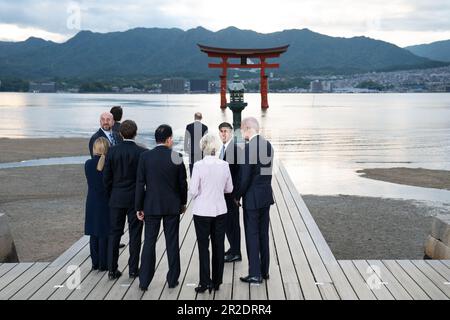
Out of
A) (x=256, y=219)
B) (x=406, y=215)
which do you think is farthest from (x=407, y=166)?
(x=256, y=219)

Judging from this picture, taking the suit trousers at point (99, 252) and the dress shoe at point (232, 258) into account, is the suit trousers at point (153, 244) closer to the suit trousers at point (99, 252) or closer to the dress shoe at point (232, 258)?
the suit trousers at point (99, 252)

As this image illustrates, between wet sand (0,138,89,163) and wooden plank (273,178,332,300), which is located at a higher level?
wooden plank (273,178,332,300)

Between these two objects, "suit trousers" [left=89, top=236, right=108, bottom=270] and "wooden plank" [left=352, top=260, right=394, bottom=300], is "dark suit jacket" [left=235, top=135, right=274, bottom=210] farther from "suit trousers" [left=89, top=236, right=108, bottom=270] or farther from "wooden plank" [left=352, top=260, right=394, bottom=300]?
"suit trousers" [left=89, top=236, right=108, bottom=270]

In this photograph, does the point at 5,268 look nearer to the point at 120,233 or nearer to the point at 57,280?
the point at 57,280

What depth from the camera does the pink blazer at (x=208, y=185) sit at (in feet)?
19.0

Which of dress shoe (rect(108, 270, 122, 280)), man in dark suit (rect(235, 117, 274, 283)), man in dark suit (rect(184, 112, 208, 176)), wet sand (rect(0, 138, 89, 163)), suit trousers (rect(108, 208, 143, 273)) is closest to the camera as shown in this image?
man in dark suit (rect(235, 117, 274, 283))

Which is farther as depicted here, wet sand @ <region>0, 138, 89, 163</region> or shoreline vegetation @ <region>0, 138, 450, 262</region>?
wet sand @ <region>0, 138, 89, 163</region>

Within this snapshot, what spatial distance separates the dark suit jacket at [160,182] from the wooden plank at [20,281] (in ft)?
5.26

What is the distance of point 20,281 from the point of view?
6301 millimetres

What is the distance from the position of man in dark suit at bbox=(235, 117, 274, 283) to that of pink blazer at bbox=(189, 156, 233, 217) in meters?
0.36

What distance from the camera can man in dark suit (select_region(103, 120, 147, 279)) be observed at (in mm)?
6121

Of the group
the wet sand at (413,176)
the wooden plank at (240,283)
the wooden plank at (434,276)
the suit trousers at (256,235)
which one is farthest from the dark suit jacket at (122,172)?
the wet sand at (413,176)

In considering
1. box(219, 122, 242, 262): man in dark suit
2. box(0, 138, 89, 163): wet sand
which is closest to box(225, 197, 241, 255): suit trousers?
box(219, 122, 242, 262): man in dark suit
